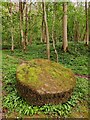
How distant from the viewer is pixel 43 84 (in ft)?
25.0

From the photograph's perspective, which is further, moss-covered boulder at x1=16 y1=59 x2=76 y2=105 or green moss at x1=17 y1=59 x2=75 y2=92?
green moss at x1=17 y1=59 x2=75 y2=92

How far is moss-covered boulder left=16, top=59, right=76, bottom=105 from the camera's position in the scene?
24.2 ft

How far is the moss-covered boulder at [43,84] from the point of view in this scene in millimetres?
7384

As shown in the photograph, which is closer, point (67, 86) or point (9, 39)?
point (67, 86)

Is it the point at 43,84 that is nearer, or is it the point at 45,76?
the point at 43,84

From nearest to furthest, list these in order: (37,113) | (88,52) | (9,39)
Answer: (37,113), (88,52), (9,39)

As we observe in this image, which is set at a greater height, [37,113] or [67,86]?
[67,86]

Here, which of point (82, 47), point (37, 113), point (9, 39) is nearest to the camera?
point (37, 113)

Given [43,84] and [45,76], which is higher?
[45,76]

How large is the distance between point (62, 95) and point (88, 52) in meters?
10.7

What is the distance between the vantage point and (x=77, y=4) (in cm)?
2581

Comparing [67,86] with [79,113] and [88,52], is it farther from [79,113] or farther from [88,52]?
[88,52]

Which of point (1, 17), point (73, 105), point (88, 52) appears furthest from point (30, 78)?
point (1, 17)

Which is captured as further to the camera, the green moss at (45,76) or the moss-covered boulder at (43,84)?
the green moss at (45,76)
